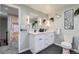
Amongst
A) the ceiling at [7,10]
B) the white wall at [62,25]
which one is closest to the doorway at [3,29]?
the ceiling at [7,10]

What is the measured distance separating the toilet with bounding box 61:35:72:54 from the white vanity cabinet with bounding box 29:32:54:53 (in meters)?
0.31

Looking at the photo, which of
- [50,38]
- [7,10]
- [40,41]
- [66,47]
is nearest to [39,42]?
[40,41]

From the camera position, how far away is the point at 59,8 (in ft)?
6.52

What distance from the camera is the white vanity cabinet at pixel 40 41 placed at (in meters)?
2.07

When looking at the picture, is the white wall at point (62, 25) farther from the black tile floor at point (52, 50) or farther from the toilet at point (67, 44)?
the black tile floor at point (52, 50)

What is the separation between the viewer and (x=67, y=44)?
79.0 inches

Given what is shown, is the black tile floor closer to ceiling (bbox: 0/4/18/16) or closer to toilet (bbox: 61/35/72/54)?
toilet (bbox: 61/35/72/54)

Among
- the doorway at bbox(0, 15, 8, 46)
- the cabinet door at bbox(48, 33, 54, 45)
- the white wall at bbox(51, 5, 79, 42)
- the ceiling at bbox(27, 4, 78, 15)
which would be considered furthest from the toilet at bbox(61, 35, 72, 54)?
the doorway at bbox(0, 15, 8, 46)

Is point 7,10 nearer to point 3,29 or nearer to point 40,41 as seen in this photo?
point 3,29

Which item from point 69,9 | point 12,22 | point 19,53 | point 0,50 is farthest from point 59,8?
point 0,50

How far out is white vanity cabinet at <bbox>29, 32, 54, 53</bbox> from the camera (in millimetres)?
2074

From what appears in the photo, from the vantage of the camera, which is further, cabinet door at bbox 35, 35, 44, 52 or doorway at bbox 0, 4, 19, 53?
cabinet door at bbox 35, 35, 44, 52

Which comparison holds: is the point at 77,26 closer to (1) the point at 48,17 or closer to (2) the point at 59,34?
(2) the point at 59,34

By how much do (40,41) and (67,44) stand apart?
2.28 feet
